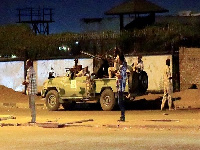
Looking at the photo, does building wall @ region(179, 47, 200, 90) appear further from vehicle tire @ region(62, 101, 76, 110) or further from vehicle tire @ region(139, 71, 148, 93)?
vehicle tire @ region(62, 101, 76, 110)

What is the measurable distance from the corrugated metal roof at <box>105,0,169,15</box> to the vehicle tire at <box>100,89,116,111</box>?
17.6 meters

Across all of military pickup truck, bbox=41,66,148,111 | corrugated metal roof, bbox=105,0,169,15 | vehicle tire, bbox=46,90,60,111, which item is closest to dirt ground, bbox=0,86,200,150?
military pickup truck, bbox=41,66,148,111

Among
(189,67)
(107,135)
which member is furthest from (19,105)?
(107,135)

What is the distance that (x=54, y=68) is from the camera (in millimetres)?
29484

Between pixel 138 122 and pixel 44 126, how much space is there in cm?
297

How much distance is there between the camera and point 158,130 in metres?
15.5

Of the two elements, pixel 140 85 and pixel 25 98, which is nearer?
pixel 140 85

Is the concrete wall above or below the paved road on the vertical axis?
above

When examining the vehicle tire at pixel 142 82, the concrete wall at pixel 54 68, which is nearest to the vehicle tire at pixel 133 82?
the vehicle tire at pixel 142 82

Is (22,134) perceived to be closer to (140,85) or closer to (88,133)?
(88,133)

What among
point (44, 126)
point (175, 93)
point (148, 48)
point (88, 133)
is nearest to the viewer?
point (88, 133)

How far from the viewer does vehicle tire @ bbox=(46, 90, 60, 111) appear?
2400 centimetres

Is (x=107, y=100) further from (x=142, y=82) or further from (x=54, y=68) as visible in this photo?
(x=54, y=68)

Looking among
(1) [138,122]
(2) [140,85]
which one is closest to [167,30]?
(2) [140,85]
